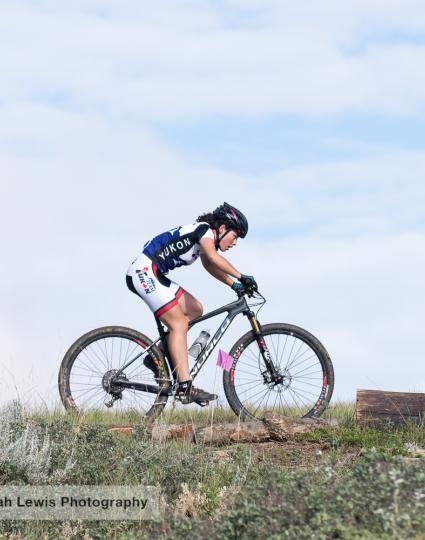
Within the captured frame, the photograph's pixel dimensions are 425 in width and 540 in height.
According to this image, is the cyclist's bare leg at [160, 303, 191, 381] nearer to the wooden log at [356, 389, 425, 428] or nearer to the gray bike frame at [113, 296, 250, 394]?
the gray bike frame at [113, 296, 250, 394]

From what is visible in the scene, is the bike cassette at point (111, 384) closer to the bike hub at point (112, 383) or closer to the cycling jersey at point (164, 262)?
the bike hub at point (112, 383)

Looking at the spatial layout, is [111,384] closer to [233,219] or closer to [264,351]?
[264,351]

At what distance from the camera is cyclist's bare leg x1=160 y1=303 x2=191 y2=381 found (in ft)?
40.0

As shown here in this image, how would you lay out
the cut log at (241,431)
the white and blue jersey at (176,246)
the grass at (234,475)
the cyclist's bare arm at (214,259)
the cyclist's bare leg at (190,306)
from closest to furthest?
1. the grass at (234,475)
2. the cut log at (241,431)
3. the cyclist's bare arm at (214,259)
4. the white and blue jersey at (176,246)
5. the cyclist's bare leg at (190,306)

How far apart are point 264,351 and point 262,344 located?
0.32 ft

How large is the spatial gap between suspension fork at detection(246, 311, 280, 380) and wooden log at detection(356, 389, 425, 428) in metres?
1.19

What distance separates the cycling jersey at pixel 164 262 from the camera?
39.7 feet

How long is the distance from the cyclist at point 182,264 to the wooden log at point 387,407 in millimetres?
1964

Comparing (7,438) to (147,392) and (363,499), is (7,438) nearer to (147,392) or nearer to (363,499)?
(147,392)

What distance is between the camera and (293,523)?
21.8 ft

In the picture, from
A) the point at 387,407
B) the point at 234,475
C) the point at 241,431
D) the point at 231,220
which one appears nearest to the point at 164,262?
the point at 231,220

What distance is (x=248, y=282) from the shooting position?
485 inches

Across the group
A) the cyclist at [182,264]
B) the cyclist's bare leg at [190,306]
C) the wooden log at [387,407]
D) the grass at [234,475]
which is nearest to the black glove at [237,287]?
the cyclist at [182,264]

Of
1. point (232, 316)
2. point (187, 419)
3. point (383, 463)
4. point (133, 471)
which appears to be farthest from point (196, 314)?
point (383, 463)
